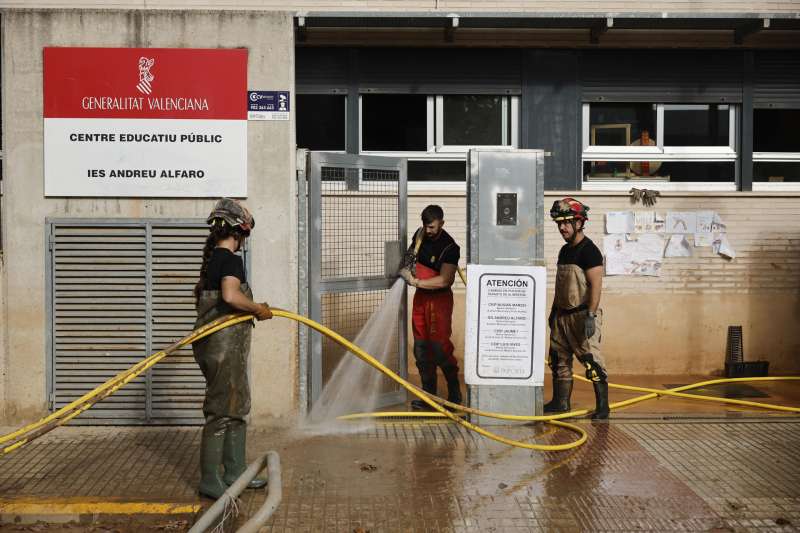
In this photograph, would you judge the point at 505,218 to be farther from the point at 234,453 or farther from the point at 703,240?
the point at 703,240

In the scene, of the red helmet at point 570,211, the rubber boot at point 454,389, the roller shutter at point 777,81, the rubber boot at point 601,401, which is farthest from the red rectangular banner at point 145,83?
the roller shutter at point 777,81

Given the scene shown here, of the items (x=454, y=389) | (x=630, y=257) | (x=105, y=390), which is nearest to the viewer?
(x=105, y=390)

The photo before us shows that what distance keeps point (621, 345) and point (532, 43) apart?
3699 mm

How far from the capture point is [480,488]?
659cm

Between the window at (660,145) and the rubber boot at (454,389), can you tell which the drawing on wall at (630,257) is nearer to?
the window at (660,145)

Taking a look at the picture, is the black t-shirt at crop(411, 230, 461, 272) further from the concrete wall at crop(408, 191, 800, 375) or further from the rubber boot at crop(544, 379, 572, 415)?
the concrete wall at crop(408, 191, 800, 375)

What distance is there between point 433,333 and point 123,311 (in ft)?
9.06

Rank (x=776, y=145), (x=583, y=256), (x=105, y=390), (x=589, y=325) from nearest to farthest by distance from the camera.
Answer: (x=105, y=390)
(x=589, y=325)
(x=583, y=256)
(x=776, y=145)

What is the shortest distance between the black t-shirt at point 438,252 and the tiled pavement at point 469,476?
152 centimetres

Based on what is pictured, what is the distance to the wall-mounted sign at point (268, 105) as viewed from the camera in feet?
27.0

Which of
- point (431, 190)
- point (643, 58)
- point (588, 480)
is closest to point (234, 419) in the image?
point (588, 480)

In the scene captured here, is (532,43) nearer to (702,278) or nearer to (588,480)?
(702,278)

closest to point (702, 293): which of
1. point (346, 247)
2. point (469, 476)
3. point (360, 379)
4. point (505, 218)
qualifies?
point (505, 218)

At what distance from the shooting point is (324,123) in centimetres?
1159
